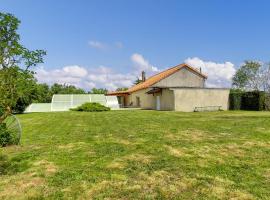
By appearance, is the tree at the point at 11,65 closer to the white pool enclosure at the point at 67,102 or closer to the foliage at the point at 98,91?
the white pool enclosure at the point at 67,102

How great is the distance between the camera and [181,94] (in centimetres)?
3419

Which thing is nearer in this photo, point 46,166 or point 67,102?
point 46,166

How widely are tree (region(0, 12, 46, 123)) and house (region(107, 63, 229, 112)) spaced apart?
2832 cm

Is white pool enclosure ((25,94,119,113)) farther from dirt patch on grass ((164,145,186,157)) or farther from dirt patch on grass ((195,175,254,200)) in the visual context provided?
dirt patch on grass ((195,175,254,200))

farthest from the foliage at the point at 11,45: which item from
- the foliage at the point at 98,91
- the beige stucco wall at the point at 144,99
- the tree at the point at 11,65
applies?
the foliage at the point at 98,91

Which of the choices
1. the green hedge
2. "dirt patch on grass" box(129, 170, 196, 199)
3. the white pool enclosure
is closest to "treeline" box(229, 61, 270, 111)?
the green hedge

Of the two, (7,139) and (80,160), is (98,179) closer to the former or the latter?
(80,160)

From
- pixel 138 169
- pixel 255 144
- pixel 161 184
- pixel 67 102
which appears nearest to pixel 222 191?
pixel 161 184

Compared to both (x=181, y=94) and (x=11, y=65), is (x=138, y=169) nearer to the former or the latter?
(x=11, y=65)

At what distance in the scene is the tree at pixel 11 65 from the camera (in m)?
6.02

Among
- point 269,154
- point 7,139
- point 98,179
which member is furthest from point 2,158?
point 269,154

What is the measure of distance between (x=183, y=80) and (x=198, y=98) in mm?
8467

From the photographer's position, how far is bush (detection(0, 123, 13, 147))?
10242mm

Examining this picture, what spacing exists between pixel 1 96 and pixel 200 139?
7580 mm
